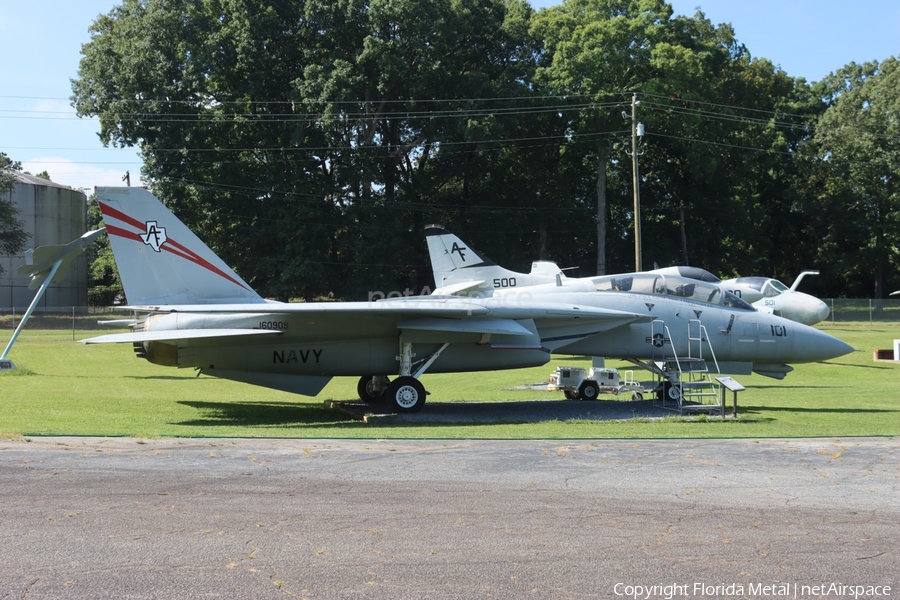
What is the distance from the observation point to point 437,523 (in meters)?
7.04

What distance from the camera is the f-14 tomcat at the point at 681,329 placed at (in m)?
18.6

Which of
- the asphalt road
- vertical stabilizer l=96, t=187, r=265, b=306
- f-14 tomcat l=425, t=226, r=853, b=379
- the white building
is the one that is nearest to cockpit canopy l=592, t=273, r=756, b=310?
f-14 tomcat l=425, t=226, r=853, b=379

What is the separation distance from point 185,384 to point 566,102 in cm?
3747

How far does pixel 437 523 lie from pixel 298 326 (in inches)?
407

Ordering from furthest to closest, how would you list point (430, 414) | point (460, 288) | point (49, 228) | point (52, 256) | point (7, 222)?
1. point (49, 228)
2. point (7, 222)
3. point (460, 288)
4. point (52, 256)
5. point (430, 414)

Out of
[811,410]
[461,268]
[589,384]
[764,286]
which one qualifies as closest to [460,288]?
[461,268]

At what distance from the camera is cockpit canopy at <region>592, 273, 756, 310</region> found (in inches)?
746

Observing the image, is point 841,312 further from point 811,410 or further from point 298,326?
point 298,326

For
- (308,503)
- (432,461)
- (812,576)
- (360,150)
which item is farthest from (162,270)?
(360,150)

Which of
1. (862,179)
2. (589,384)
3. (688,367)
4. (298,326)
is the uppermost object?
(862,179)

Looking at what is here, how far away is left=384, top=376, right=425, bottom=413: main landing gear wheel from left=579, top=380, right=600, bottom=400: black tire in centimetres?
477

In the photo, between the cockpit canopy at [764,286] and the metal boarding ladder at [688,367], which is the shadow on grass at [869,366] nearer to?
the cockpit canopy at [764,286]

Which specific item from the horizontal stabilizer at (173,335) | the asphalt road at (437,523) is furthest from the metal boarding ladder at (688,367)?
the horizontal stabilizer at (173,335)

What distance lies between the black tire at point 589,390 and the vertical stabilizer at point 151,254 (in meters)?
7.98
